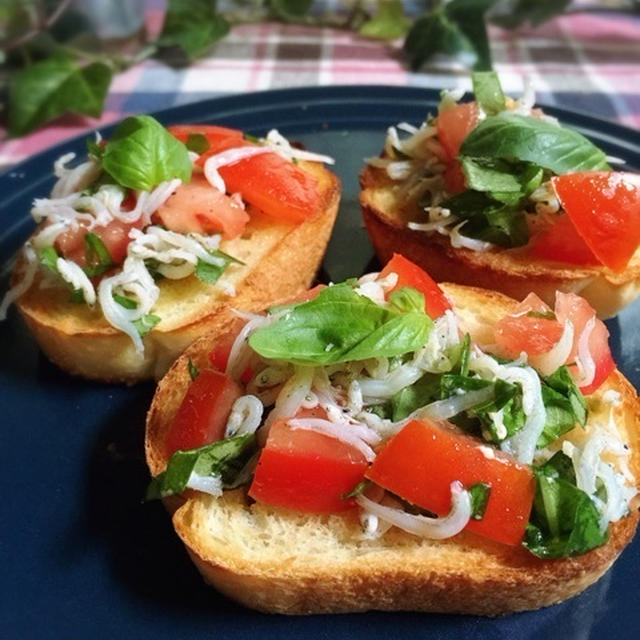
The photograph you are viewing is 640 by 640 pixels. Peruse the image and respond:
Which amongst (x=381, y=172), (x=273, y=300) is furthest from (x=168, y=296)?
(x=381, y=172)

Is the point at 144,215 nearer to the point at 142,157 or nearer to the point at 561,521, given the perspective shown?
the point at 142,157

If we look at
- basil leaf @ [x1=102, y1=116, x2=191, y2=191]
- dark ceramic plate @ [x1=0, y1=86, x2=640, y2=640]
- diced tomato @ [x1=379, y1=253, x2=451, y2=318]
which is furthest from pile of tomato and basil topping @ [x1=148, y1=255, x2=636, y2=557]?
basil leaf @ [x1=102, y1=116, x2=191, y2=191]

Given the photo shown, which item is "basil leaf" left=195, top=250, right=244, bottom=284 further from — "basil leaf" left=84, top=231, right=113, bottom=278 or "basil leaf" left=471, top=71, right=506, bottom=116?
"basil leaf" left=471, top=71, right=506, bottom=116

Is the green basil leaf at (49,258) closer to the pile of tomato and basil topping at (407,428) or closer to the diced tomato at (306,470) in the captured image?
the pile of tomato and basil topping at (407,428)

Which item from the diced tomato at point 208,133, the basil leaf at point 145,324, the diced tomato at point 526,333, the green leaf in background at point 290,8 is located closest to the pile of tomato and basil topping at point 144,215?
the basil leaf at point 145,324

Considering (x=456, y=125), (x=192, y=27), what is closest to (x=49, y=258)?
(x=456, y=125)

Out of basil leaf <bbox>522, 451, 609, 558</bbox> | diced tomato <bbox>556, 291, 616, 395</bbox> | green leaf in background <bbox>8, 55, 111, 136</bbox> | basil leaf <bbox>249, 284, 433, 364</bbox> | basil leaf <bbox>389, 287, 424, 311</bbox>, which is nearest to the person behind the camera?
basil leaf <bbox>522, 451, 609, 558</bbox>
